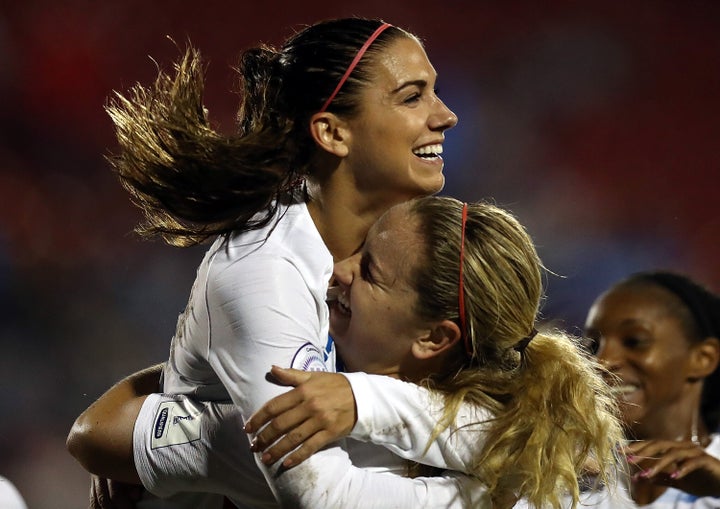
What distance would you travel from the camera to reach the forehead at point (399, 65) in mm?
2584

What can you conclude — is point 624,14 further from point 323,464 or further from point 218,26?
point 323,464

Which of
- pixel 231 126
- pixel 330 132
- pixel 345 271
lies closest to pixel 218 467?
pixel 345 271

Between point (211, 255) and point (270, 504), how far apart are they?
1.88ft

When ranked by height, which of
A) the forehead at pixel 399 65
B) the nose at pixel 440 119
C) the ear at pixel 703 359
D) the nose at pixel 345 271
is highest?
the forehead at pixel 399 65

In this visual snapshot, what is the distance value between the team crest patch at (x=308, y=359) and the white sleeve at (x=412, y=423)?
0.06 m

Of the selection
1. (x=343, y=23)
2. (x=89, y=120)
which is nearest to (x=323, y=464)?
(x=343, y=23)

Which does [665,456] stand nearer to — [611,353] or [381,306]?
[611,353]

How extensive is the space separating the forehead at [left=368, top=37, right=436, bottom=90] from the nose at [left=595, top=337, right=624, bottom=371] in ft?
4.03

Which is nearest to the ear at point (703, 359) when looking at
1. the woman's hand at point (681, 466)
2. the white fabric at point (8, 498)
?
the woman's hand at point (681, 466)

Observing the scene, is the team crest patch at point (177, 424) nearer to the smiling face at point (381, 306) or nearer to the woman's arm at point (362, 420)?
the woman's arm at point (362, 420)

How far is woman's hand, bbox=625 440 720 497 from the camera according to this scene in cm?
281

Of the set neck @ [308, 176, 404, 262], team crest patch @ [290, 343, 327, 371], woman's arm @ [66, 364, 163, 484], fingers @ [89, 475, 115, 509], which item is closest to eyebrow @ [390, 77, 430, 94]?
neck @ [308, 176, 404, 262]

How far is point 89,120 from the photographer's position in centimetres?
520

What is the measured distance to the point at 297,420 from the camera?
1.98 meters
